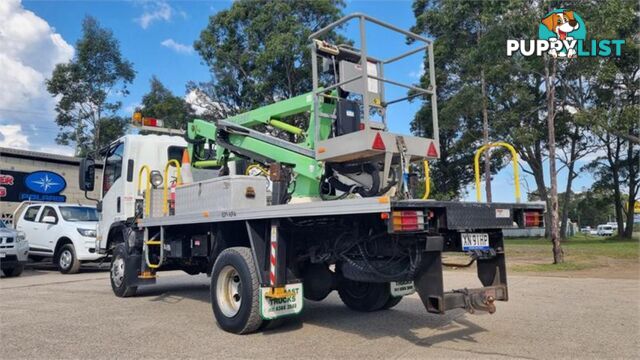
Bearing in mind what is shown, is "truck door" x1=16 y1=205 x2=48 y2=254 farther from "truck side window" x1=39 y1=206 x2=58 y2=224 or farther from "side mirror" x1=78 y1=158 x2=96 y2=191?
"side mirror" x1=78 y1=158 x2=96 y2=191

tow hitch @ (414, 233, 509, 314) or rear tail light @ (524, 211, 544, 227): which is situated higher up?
rear tail light @ (524, 211, 544, 227)

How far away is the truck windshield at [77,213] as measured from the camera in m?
15.2

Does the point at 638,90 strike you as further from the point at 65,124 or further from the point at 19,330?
the point at 65,124

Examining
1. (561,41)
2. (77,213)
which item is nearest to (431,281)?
(77,213)

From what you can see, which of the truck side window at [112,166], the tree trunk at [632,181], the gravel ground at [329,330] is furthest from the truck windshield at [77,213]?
the tree trunk at [632,181]

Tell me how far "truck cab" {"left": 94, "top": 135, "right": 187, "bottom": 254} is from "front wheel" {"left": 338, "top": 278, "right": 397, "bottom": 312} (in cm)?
383

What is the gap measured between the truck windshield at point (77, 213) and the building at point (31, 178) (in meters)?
6.20

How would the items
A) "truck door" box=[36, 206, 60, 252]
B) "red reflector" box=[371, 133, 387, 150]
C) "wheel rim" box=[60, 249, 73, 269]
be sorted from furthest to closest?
1. "truck door" box=[36, 206, 60, 252]
2. "wheel rim" box=[60, 249, 73, 269]
3. "red reflector" box=[371, 133, 387, 150]

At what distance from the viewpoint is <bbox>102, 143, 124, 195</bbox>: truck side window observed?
9820 millimetres

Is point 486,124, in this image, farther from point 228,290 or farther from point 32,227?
point 228,290

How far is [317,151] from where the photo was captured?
638 cm

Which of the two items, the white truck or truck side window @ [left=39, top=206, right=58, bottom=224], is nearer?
the white truck

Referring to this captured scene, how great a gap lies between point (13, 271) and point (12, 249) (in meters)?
1.00

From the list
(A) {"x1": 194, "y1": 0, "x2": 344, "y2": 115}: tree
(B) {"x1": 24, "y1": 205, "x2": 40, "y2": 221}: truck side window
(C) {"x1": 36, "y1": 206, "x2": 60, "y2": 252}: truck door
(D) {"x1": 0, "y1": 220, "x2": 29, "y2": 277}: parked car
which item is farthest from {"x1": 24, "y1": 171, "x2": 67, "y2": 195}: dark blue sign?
(A) {"x1": 194, "y1": 0, "x2": 344, "y2": 115}: tree
